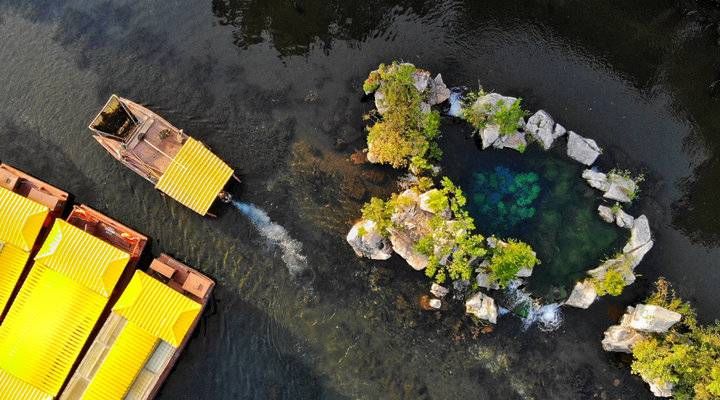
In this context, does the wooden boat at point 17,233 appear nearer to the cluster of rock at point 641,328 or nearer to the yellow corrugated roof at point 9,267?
the yellow corrugated roof at point 9,267

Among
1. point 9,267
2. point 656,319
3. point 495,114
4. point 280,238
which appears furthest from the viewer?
point 280,238

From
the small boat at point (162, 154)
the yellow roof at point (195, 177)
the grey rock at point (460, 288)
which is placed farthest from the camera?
the grey rock at point (460, 288)

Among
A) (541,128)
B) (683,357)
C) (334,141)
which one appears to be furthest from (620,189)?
(334,141)

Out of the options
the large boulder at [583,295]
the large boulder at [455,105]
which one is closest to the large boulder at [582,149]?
the large boulder at [455,105]

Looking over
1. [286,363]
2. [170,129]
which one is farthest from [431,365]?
[170,129]

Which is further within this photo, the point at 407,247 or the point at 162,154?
the point at 407,247

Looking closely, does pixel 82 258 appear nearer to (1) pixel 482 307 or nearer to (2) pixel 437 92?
(2) pixel 437 92
